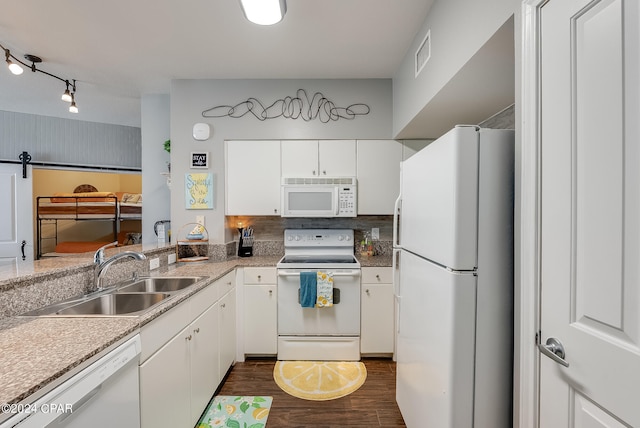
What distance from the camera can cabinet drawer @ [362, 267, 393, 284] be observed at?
8.47 feet

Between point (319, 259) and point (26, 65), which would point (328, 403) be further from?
point (26, 65)

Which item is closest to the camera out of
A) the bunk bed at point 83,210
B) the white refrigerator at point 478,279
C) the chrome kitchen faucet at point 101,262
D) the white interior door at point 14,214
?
the white refrigerator at point 478,279

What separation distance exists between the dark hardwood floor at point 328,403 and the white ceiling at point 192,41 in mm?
2620

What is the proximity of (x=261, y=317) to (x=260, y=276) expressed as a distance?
36 centimetres

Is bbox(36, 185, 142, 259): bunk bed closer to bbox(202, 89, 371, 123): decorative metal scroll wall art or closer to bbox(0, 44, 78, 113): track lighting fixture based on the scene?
bbox(0, 44, 78, 113): track lighting fixture

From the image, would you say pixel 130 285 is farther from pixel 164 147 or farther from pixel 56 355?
pixel 164 147

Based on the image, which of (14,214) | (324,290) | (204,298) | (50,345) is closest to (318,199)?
(324,290)

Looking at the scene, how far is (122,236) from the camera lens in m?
5.07

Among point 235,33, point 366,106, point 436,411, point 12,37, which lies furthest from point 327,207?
point 12,37

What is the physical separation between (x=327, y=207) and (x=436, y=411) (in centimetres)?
181

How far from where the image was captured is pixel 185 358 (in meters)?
1.63

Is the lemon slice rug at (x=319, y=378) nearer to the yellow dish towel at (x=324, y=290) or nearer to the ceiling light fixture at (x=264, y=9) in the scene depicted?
the yellow dish towel at (x=324, y=290)

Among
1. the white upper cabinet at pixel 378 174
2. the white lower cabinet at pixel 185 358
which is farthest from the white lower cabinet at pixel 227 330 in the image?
the white upper cabinet at pixel 378 174

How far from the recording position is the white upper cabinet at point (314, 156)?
9.25 feet
